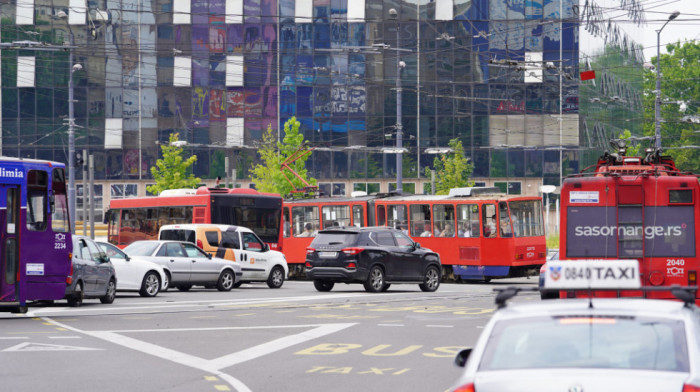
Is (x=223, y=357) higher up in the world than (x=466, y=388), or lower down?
lower down

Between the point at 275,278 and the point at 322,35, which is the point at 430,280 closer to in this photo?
the point at 275,278

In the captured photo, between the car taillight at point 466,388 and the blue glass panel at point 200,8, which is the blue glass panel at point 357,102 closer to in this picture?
the blue glass panel at point 200,8

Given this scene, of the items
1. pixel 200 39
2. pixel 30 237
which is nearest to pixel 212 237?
pixel 30 237

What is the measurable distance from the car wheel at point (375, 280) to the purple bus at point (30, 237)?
33.3 ft

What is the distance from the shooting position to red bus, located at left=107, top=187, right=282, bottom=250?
132 feet

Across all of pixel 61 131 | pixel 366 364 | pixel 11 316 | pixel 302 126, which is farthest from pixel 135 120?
pixel 366 364

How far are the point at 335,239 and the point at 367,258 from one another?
0.96 metres

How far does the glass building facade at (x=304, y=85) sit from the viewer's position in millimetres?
72875

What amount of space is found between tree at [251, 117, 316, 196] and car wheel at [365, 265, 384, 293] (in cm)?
3335

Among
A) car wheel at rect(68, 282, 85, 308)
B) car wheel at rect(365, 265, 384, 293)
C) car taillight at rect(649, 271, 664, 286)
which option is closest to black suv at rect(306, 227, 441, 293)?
car wheel at rect(365, 265, 384, 293)

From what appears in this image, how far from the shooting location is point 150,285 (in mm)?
28797

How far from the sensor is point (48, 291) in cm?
2109

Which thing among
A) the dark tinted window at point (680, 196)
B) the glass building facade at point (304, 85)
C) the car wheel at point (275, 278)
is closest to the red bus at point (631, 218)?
the dark tinted window at point (680, 196)

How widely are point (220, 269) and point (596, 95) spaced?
4853cm
